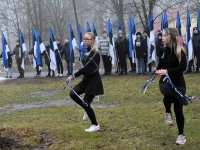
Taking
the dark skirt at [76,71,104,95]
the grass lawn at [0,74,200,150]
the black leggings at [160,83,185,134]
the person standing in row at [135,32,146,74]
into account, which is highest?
the person standing in row at [135,32,146,74]

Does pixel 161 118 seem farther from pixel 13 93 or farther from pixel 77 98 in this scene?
pixel 13 93

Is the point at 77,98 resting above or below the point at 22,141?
above

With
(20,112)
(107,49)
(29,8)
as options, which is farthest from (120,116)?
(29,8)

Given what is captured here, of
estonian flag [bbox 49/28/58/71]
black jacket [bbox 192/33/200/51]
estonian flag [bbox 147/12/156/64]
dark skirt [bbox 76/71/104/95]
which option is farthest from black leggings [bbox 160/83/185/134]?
estonian flag [bbox 49/28/58/71]

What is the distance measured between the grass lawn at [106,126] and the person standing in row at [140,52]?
4449mm

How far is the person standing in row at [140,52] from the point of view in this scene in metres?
16.0

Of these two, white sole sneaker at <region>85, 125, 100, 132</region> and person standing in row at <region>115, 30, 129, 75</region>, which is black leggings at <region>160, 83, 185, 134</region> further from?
person standing in row at <region>115, 30, 129, 75</region>

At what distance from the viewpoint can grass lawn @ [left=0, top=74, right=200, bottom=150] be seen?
5.89m

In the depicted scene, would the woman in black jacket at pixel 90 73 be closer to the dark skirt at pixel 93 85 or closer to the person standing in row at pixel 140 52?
the dark skirt at pixel 93 85

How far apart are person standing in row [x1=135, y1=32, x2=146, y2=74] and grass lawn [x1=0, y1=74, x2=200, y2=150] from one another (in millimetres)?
→ 4449

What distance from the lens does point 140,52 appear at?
1605 cm

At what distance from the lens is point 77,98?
6398mm

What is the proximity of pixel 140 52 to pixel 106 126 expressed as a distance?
30.7 ft

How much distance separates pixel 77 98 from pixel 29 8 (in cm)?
2819
